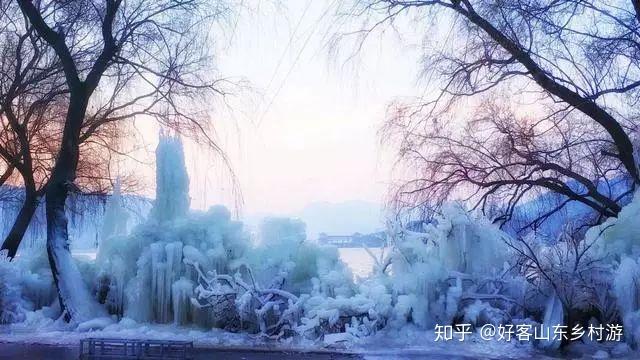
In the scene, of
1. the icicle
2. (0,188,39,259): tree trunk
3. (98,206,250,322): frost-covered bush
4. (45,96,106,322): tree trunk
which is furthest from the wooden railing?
(0,188,39,259): tree trunk

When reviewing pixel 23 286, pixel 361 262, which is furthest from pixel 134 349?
pixel 361 262

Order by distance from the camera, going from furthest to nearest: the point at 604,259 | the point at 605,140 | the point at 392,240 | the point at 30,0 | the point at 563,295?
1. the point at 605,140
2. the point at 30,0
3. the point at 392,240
4. the point at 604,259
5. the point at 563,295

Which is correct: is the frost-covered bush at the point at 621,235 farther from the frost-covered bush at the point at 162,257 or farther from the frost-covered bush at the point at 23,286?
the frost-covered bush at the point at 23,286

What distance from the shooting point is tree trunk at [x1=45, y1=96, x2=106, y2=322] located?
12609 millimetres

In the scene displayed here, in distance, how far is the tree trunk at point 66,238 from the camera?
12.6m

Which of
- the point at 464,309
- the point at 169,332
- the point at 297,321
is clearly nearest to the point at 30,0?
the point at 169,332

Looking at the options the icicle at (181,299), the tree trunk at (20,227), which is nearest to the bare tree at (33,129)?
the tree trunk at (20,227)

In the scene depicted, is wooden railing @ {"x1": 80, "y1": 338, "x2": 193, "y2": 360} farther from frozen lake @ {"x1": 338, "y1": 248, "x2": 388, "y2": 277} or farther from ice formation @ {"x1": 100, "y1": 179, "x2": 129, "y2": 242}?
ice formation @ {"x1": 100, "y1": 179, "x2": 129, "y2": 242}

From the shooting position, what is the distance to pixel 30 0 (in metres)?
13.5

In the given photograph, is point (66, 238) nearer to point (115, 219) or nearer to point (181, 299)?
point (115, 219)

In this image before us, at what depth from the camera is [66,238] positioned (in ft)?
43.8

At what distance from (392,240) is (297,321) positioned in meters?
2.28

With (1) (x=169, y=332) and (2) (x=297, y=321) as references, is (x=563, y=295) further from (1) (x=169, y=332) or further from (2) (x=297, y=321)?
(1) (x=169, y=332)

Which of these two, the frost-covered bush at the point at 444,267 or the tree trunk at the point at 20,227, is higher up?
the tree trunk at the point at 20,227
